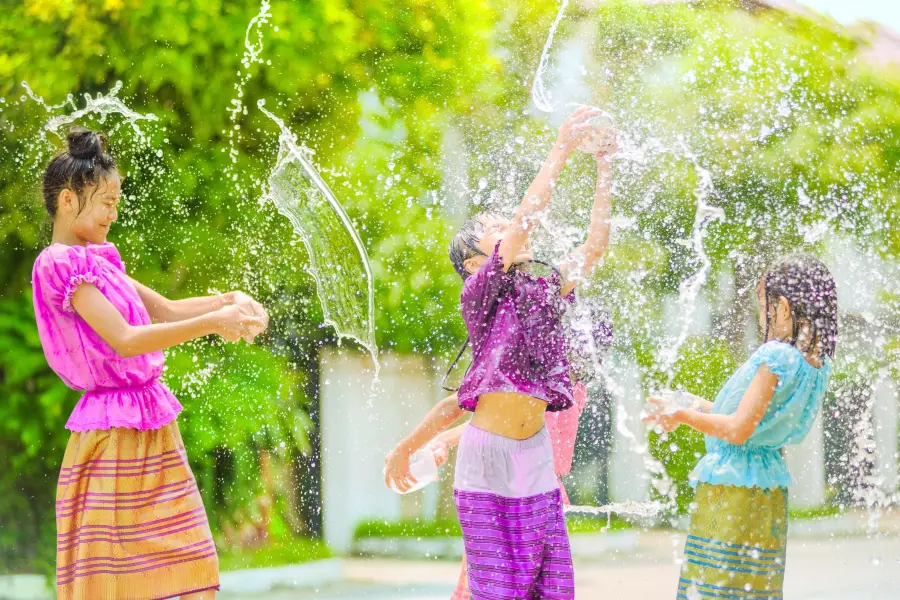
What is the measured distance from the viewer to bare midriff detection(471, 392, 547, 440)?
253 centimetres

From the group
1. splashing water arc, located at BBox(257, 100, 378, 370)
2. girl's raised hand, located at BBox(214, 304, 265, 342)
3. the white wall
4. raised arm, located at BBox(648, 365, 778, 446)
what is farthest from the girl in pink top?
the white wall

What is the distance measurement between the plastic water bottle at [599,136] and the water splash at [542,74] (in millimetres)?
2048

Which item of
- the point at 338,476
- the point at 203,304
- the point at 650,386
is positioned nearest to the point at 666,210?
the point at 650,386

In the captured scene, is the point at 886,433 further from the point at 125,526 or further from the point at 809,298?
the point at 125,526

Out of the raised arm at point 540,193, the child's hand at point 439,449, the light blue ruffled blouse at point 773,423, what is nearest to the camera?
the raised arm at point 540,193

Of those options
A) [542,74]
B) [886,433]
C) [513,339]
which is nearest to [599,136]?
[513,339]

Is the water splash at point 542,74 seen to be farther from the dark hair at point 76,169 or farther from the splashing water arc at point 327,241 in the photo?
the dark hair at point 76,169

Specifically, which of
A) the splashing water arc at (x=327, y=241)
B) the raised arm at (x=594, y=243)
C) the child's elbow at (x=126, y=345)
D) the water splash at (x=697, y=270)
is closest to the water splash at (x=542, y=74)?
the water splash at (x=697, y=270)

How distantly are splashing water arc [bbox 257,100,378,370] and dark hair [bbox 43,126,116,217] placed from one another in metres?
1.57

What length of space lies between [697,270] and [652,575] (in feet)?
4.44

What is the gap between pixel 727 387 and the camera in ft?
9.25

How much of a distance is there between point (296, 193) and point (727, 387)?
231 cm

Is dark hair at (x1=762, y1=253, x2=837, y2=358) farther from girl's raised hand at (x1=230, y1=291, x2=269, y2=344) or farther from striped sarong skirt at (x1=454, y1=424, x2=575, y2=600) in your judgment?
girl's raised hand at (x1=230, y1=291, x2=269, y2=344)

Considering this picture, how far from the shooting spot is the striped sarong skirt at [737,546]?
2.65 meters
